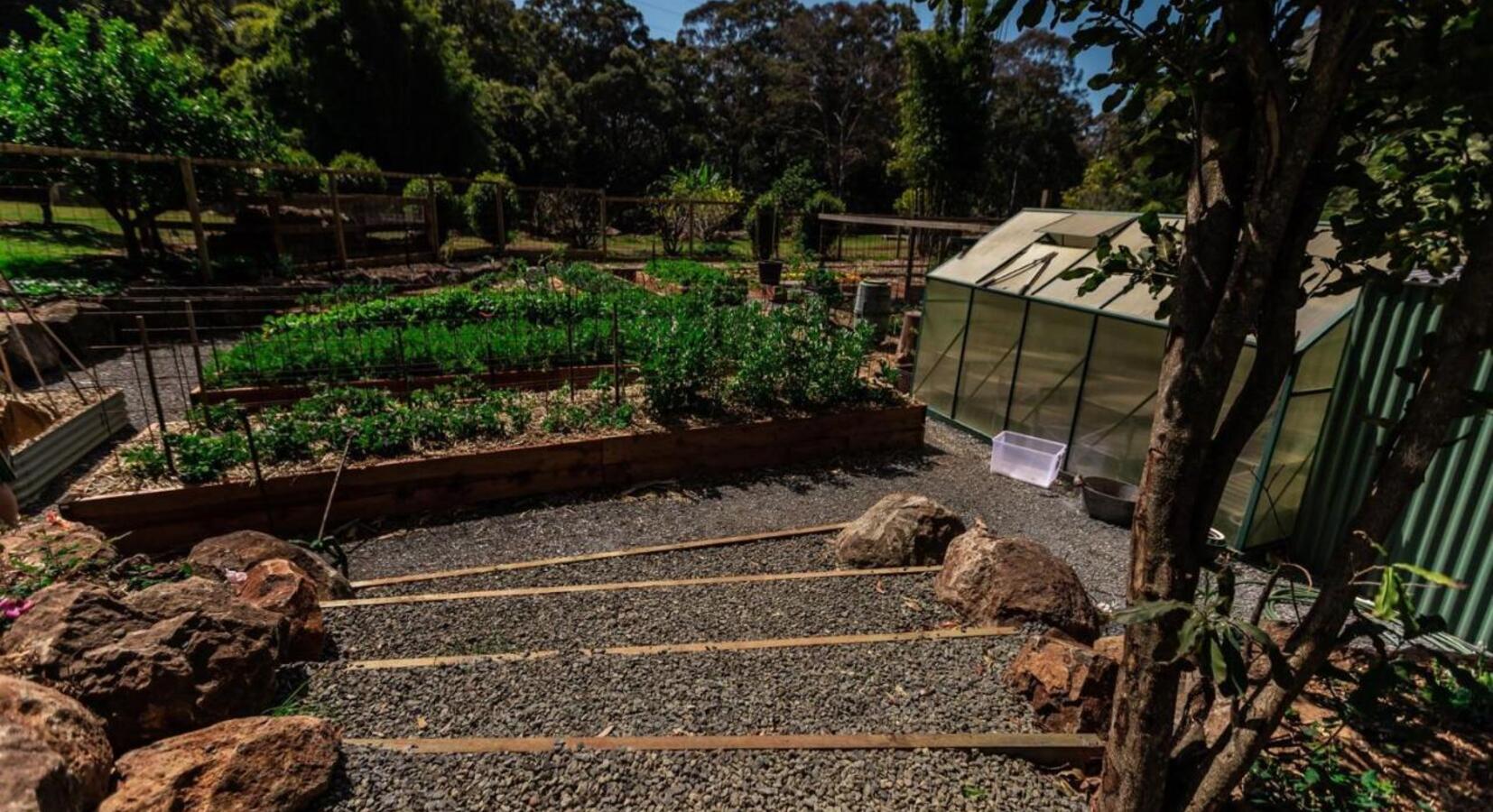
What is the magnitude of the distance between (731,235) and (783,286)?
13.5m

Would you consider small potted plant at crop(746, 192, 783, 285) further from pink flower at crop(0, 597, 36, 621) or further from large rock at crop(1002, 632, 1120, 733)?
pink flower at crop(0, 597, 36, 621)

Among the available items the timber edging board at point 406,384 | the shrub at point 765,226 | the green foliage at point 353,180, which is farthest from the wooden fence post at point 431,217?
the timber edging board at point 406,384

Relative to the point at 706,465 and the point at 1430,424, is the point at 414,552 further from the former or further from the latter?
the point at 1430,424

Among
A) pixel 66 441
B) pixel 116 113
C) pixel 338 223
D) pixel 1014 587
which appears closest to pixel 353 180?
pixel 338 223

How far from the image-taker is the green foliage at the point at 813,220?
19531mm

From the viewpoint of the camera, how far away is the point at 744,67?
37469 millimetres

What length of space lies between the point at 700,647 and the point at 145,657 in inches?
84.3

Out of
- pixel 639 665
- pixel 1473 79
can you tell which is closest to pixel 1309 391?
pixel 1473 79

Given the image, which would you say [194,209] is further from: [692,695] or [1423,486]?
[1423,486]

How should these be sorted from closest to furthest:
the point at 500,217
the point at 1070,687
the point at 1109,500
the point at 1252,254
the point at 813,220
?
the point at 1252,254
the point at 1070,687
the point at 1109,500
the point at 500,217
the point at 813,220

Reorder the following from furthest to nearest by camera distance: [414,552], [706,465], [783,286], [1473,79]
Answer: [783,286] < [706,465] < [414,552] < [1473,79]

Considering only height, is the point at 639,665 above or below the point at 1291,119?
below

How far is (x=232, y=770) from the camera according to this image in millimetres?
2076

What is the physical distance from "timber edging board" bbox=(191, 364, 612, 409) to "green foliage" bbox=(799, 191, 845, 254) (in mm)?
11982
